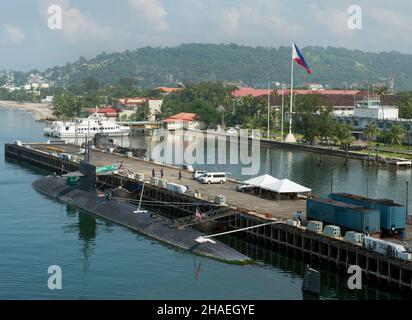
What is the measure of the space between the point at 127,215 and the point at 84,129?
337 feet

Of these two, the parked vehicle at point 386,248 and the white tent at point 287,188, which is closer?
the parked vehicle at point 386,248

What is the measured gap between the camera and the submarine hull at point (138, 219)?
2091 inches

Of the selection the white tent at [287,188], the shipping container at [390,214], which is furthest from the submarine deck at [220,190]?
the shipping container at [390,214]

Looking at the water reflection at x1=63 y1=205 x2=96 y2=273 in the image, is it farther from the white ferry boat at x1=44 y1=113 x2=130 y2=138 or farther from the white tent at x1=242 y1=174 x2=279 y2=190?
the white ferry boat at x1=44 y1=113 x2=130 y2=138

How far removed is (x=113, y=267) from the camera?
168 feet

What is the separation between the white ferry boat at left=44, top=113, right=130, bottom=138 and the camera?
162 metres

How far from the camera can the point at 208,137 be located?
543 feet

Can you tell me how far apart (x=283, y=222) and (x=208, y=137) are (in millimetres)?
108064

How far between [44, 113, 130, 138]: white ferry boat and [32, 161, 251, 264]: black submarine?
74.8 m

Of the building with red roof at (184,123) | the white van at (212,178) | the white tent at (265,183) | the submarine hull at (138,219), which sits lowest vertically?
the submarine hull at (138,219)

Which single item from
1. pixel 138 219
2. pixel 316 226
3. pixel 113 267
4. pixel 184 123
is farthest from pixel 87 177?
pixel 184 123

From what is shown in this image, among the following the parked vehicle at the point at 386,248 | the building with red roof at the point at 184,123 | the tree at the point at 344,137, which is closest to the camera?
the parked vehicle at the point at 386,248

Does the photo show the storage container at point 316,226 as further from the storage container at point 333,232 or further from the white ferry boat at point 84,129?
the white ferry boat at point 84,129
